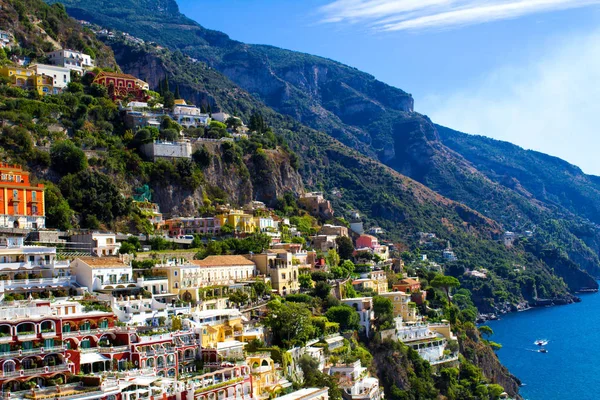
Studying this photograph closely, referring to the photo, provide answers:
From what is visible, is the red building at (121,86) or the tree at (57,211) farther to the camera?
the red building at (121,86)

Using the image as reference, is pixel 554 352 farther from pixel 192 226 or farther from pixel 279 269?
pixel 192 226

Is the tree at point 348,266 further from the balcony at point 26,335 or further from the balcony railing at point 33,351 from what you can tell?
the balcony at point 26,335

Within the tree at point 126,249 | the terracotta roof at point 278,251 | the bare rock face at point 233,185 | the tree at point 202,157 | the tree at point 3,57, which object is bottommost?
the terracotta roof at point 278,251

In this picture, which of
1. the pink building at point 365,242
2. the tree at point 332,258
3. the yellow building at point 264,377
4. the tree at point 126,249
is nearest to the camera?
the yellow building at point 264,377

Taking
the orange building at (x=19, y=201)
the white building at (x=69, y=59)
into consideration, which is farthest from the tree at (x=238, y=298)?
the white building at (x=69, y=59)

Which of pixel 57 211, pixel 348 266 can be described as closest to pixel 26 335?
pixel 57 211

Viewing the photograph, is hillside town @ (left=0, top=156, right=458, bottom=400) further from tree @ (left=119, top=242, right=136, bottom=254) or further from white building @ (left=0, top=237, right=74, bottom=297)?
tree @ (left=119, top=242, right=136, bottom=254)
